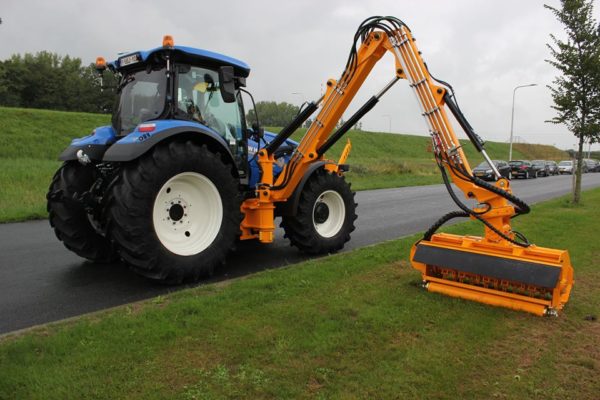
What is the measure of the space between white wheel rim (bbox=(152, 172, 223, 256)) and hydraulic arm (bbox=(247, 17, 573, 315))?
844 mm

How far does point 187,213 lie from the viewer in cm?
545

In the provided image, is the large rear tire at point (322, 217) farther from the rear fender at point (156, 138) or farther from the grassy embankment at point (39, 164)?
the grassy embankment at point (39, 164)

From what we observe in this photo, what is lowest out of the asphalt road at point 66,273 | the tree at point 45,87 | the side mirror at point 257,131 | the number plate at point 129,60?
the asphalt road at point 66,273

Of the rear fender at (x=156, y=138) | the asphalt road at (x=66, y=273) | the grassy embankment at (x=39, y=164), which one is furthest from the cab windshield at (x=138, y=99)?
the grassy embankment at (x=39, y=164)

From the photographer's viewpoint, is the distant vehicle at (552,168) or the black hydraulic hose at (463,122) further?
the distant vehicle at (552,168)

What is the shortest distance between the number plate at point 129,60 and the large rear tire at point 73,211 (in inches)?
54.6

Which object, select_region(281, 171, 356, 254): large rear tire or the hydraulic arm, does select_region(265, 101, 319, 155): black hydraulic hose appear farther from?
select_region(281, 171, 356, 254): large rear tire

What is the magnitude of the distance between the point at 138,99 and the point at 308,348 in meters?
3.95

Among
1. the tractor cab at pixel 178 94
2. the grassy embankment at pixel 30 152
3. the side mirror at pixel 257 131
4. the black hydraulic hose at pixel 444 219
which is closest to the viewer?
the black hydraulic hose at pixel 444 219

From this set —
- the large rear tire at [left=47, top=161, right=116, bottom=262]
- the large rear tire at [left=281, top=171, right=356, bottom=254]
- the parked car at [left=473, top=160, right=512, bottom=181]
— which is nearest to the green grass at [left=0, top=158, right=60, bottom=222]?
the large rear tire at [left=47, top=161, right=116, bottom=262]

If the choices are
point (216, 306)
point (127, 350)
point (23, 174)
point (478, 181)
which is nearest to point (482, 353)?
point (478, 181)

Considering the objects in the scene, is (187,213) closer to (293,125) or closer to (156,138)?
(156,138)

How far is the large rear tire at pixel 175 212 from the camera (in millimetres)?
4828

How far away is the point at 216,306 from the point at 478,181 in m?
2.94
